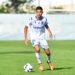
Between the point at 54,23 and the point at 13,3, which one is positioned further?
the point at 13,3

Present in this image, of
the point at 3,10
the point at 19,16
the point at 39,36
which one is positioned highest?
the point at 39,36

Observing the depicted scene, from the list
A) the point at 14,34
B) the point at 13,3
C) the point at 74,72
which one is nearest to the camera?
the point at 74,72

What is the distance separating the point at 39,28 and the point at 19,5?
166 feet

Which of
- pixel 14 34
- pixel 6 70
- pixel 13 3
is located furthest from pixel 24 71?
pixel 13 3

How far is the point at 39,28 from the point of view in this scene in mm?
10211

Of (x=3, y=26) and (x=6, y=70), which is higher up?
(x=6, y=70)

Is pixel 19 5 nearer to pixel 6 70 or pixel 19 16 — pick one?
pixel 19 16

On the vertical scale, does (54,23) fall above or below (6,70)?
below

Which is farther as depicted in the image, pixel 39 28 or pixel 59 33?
pixel 59 33

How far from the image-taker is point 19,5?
60.5 m

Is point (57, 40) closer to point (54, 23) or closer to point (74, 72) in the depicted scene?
point (54, 23)

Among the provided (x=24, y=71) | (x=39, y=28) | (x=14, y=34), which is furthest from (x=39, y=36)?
(x=14, y=34)

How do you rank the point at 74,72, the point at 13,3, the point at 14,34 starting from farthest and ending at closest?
the point at 13,3 < the point at 14,34 < the point at 74,72

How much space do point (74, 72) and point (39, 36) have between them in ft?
4.59
